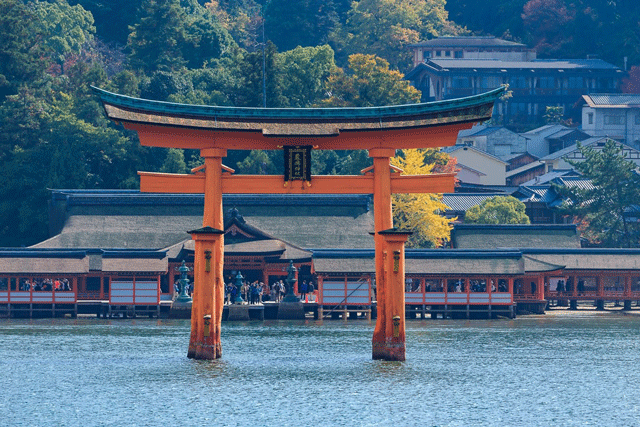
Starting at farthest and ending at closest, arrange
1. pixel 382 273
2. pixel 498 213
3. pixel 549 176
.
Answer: pixel 549 176 → pixel 498 213 → pixel 382 273

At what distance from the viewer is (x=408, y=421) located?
117 feet

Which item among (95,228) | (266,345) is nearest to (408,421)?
(266,345)

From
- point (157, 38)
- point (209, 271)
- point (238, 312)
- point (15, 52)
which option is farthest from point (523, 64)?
point (209, 271)

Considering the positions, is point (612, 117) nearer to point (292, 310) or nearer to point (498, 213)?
point (498, 213)

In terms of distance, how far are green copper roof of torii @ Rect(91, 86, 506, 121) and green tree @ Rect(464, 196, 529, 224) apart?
45864mm

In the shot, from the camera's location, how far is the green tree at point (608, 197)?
85125mm

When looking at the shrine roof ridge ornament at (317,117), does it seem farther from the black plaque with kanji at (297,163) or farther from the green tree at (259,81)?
the green tree at (259,81)

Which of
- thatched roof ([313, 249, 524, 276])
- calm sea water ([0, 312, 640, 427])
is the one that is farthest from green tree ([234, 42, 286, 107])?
calm sea water ([0, 312, 640, 427])

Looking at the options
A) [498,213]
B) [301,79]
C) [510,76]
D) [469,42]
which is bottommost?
[498,213]

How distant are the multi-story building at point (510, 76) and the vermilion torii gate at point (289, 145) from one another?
82871 millimetres

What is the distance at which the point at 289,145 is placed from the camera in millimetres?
44219

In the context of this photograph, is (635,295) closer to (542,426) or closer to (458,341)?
(458,341)

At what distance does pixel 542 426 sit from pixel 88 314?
130ft

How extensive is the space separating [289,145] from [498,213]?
47219 mm
